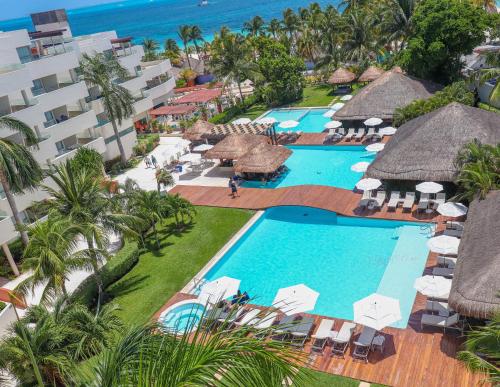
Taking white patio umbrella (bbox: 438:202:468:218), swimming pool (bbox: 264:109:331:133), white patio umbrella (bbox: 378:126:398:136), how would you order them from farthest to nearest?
1. swimming pool (bbox: 264:109:331:133)
2. white patio umbrella (bbox: 378:126:398:136)
3. white patio umbrella (bbox: 438:202:468:218)

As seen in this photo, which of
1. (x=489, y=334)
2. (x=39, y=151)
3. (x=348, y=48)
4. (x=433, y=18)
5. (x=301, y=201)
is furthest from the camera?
(x=348, y=48)

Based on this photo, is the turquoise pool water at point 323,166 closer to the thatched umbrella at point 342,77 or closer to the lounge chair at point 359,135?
the lounge chair at point 359,135

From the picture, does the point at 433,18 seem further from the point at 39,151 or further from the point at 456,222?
the point at 39,151

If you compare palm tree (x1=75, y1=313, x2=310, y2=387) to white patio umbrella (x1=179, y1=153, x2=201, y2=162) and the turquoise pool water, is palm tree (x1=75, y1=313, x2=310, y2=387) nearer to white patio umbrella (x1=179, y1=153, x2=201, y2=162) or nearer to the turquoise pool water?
the turquoise pool water

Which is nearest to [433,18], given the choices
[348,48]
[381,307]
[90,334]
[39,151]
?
[348,48]

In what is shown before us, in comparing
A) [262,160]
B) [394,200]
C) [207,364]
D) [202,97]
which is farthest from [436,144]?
[202,97]

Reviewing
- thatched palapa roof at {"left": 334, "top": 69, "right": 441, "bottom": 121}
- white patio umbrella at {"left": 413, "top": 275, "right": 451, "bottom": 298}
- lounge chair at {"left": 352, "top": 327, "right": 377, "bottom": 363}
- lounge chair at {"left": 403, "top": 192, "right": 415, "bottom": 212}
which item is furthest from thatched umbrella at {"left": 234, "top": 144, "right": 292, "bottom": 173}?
lounge chair at {"left": 352, "top": 327, "right": 377, "bottom": 363}
